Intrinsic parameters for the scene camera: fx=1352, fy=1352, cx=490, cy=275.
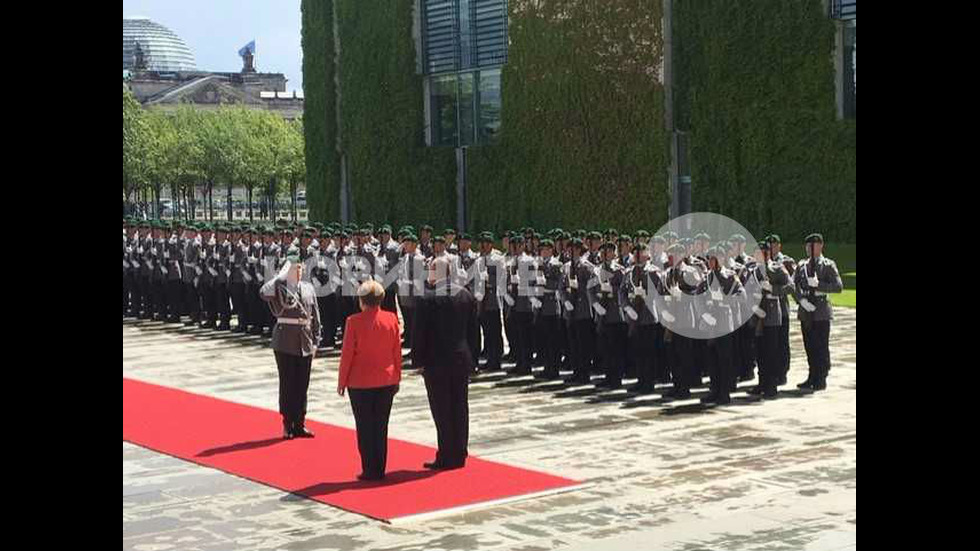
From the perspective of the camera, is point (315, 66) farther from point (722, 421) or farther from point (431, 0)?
point (722, 421)

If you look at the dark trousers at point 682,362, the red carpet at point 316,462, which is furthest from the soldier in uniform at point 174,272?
the dark trousers at point 682,362

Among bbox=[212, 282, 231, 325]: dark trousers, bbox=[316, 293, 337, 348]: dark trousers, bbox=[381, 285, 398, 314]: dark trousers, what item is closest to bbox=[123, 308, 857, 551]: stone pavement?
bbox=[381, 285, 398, 314]: dark trousers

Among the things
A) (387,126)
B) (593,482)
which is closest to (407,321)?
A: (593,482)

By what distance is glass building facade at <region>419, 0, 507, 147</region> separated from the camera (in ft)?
133

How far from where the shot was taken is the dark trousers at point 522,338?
1728 centimetres

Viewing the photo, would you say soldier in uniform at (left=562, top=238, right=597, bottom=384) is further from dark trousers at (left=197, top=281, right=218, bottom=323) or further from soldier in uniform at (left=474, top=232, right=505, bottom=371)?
dark trousers at (left=197, top=281, right=218, bottom=323)

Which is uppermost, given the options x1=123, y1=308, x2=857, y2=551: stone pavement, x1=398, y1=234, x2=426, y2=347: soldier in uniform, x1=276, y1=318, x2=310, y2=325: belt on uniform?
x1=398, y1=234, x2=426, y2=347: soldier in uniform

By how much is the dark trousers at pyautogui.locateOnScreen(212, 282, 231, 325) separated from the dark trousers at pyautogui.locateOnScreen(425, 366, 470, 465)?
13536 mm

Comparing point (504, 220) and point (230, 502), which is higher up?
point (504, 220)

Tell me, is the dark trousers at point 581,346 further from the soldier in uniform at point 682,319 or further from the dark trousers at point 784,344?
the dark trousers at point 784,344

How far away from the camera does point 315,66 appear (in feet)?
155
